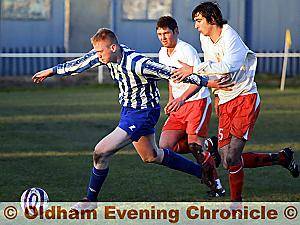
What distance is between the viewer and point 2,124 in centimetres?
1850

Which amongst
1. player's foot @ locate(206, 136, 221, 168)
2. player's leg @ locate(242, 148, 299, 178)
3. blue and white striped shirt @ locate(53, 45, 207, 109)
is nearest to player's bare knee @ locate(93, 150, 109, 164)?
blue and white striped shirt @ locate(53, 45, 207, 109)

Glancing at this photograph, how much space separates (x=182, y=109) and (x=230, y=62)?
2039mm

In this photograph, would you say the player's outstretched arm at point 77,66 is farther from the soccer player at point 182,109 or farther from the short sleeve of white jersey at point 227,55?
the short sleeve of white jersey at point 227,55

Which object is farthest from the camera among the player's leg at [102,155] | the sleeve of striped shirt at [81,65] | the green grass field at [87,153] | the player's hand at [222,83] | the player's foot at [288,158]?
the player's foot at [288,158]

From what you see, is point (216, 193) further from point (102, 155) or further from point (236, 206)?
point (102, 155)

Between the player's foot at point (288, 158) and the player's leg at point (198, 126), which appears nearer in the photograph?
the player's leg at point (198, 126)

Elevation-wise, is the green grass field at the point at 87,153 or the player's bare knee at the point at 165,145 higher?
the player's bare knee at the point at 165,145

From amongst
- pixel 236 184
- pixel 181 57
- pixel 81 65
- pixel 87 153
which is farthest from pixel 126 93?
pixel 87 153

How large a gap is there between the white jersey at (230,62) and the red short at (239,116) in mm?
64

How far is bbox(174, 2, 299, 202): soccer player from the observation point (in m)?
9.92

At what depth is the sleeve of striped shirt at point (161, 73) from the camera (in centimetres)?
960

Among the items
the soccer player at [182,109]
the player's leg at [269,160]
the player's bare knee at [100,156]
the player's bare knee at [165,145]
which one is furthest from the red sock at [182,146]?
the player's bare knee at [100,156]

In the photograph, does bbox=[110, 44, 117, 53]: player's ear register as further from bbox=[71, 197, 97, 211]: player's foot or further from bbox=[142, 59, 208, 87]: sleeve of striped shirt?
bbox=[71, 197, 97, 211]: player's foot

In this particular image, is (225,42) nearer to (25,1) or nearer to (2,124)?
(2,124)
